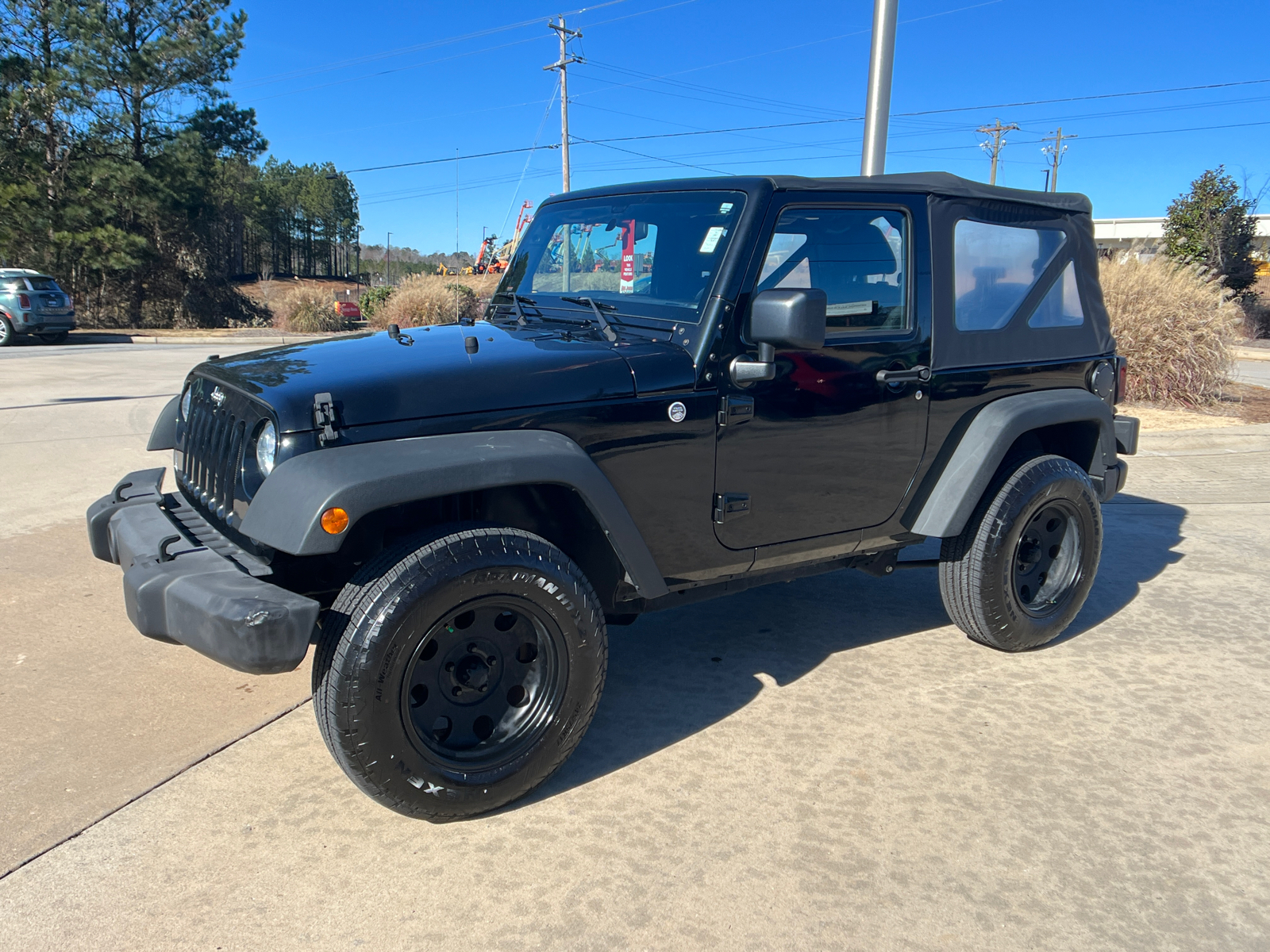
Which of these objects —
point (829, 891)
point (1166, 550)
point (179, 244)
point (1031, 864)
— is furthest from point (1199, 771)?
point (179, 244)

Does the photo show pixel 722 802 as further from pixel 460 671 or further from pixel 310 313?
pixel 310 313

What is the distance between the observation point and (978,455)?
3676 millimetres

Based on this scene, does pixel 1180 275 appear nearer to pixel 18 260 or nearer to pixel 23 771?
pixel 23 771

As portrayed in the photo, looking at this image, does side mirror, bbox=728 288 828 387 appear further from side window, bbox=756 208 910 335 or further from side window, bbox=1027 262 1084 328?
side window, bbox=1027 262 1084 328

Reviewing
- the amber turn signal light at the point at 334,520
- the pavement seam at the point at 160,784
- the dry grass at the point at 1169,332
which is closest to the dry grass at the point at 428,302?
the dry grass at the point at 1169,332

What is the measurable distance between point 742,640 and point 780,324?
175 cm

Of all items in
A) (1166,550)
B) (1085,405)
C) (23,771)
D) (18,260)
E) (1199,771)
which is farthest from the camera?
(18,260)

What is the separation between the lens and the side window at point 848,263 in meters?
3.27

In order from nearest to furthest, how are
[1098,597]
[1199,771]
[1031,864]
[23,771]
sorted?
1. [1031,864]
2. [23,771]
3. [1199,771]
4. [1098,597]

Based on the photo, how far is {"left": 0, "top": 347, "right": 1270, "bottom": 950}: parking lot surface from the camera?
2.39m

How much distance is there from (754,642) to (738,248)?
6.04 feet

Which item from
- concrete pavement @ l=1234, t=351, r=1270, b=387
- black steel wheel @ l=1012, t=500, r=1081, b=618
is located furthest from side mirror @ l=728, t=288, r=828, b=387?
concrete pavement @ l=1234, t=351, r=1270, b=387

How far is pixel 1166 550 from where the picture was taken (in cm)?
576

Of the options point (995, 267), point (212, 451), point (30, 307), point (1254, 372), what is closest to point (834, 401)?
point (995, 267)
